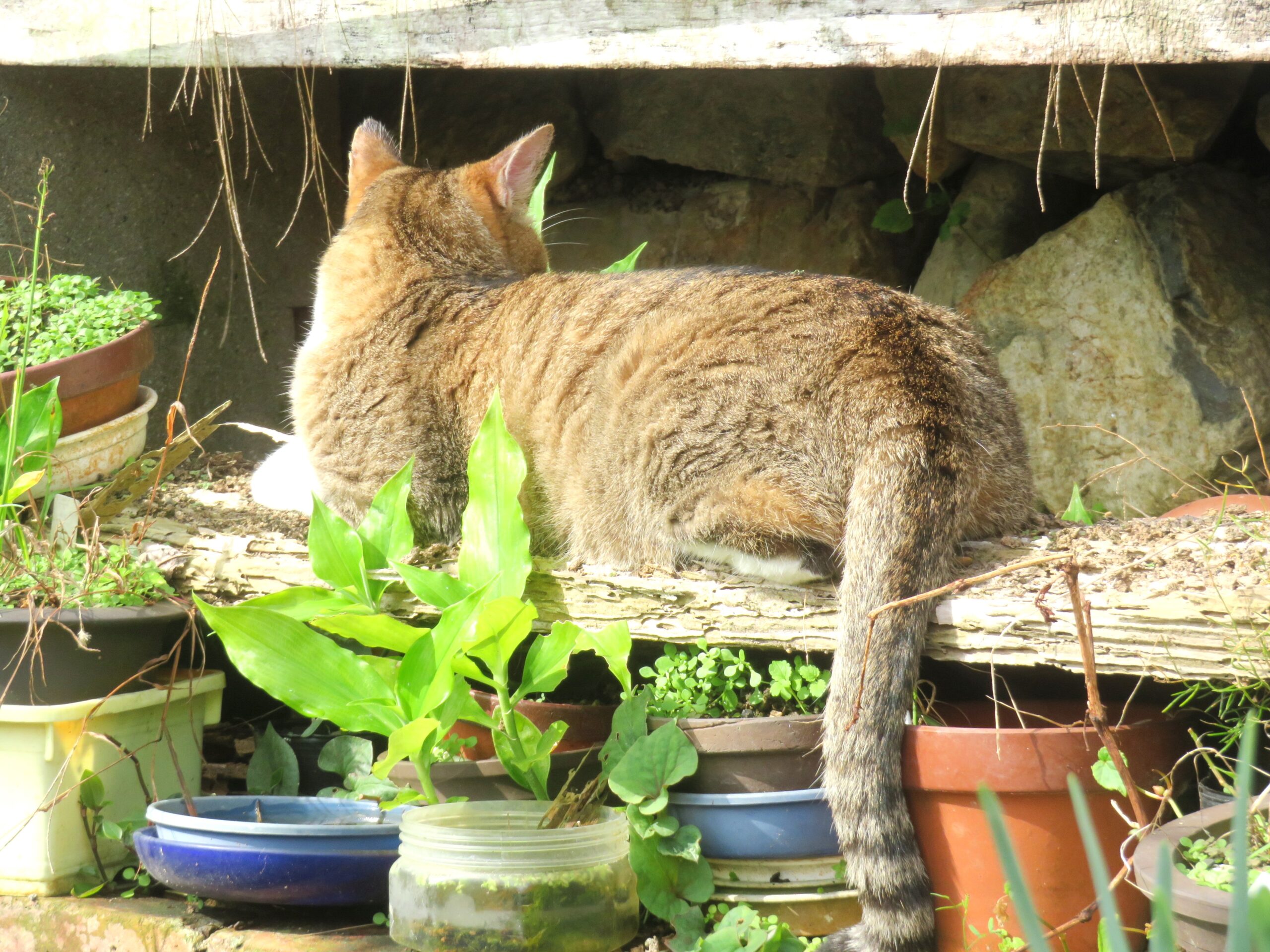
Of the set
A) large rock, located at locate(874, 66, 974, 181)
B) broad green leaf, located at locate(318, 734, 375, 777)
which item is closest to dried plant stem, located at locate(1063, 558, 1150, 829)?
broad green leaf, located at locate(318, 734, 375, 777)

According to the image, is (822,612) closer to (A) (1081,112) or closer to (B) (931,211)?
(A) (1081,112)

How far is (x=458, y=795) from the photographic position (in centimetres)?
245

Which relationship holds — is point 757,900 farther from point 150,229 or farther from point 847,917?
point 150,229

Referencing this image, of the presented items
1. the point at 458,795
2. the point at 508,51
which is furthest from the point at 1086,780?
the point at 508,51

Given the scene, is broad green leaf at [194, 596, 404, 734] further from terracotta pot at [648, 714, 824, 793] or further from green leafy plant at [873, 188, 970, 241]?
green leafy plant at [873, 188, 970, 241]

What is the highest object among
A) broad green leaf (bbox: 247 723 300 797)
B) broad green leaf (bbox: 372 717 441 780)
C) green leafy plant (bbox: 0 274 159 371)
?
green leafy plant (bbox: 0 274 159 371)

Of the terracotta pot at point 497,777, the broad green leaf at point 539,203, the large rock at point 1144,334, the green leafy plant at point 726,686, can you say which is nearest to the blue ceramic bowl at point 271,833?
the terracotta pot at point 497,777

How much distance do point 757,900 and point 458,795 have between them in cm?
69

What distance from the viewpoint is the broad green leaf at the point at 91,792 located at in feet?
8.38

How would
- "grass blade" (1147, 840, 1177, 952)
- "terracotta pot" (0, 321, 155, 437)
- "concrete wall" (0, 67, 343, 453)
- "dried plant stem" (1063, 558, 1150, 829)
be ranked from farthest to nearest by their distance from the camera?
"concrete wall" (0, 67, 343, 453) < "terracotta pot" (0, 321, 155, 437) < "dried plant stem" (1063, 558, 1150, 829) < "grass blade" (1147, 840, 1177, 952)

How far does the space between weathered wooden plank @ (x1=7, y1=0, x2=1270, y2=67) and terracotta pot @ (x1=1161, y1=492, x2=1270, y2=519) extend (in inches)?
37.8

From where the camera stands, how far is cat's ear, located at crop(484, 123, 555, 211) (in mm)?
3225

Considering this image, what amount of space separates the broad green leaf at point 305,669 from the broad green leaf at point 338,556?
7.3 inches

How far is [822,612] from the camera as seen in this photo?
2.29 metres
